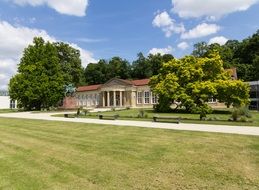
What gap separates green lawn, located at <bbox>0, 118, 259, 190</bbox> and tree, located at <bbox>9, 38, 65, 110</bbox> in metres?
38.0

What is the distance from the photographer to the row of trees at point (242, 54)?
6619 cm

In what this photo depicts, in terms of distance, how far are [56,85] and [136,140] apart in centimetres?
4046

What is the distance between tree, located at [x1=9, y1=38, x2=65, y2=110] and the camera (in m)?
51.1

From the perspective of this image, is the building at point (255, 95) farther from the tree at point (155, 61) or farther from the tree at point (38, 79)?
the tree at point (155, 61)

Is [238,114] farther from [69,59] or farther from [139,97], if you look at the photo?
[69,59]

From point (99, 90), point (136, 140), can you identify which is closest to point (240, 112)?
point (136, 140)

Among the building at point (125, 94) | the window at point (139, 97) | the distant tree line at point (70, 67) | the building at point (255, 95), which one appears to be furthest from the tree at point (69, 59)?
the building at point (255, 95)

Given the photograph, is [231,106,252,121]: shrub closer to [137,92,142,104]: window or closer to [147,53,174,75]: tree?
[137,92,142,104]: window

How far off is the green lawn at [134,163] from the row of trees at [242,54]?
5452 centimetres

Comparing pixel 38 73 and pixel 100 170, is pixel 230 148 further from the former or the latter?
pixel 38 73

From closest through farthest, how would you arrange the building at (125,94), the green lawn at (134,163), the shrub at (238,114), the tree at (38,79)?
the green lawn at (134,163) → the shrub at (238,114) → the tree at (38,79) → the building at (125,94)

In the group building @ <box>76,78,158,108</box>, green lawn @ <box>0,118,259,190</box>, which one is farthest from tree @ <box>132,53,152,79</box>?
green lawn @ <box>0,118,259,190</box>

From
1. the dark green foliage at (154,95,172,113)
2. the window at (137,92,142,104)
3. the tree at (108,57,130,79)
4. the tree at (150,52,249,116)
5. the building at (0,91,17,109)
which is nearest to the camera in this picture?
the tree at (150,52,249,116)

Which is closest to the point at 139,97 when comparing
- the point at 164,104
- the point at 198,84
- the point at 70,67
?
the point at 70,67
